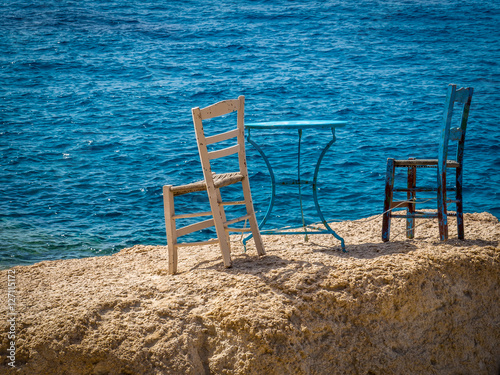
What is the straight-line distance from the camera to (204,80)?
1301cm

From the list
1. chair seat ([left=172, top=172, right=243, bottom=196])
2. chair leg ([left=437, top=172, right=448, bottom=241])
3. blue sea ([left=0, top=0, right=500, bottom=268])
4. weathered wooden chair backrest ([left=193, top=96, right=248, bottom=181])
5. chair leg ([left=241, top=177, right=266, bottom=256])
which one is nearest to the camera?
weathered wooden chair backrest ([left=193, top=96, right=248, bottom=181])

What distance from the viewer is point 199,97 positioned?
39.6 feet

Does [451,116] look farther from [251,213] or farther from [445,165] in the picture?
[251,213]

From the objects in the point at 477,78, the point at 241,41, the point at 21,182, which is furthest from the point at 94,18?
the point at 477,78

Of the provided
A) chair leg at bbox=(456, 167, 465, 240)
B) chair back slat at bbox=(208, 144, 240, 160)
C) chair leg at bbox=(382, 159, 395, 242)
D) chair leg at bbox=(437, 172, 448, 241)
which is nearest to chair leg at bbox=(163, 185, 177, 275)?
chair back slat at bbox=(208, 144, 240, 160)

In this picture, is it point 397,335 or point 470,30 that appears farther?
point 470,30

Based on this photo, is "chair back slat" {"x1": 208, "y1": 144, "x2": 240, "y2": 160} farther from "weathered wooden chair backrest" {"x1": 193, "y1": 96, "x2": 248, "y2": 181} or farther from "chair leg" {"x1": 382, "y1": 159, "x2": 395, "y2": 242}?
"chair leg" {"x1": 382, "y1": 159, "x2": 395, "y2": 242}

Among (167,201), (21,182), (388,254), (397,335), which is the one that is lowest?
(21,182)

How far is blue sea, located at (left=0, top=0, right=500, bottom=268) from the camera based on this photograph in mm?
7113

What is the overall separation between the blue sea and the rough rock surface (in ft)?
8.79

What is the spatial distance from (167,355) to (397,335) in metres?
1.32

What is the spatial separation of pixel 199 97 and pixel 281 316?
9.99m

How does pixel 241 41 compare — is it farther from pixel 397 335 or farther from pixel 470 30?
pixel 397 335

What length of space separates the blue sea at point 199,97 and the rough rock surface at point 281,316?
105 inches
